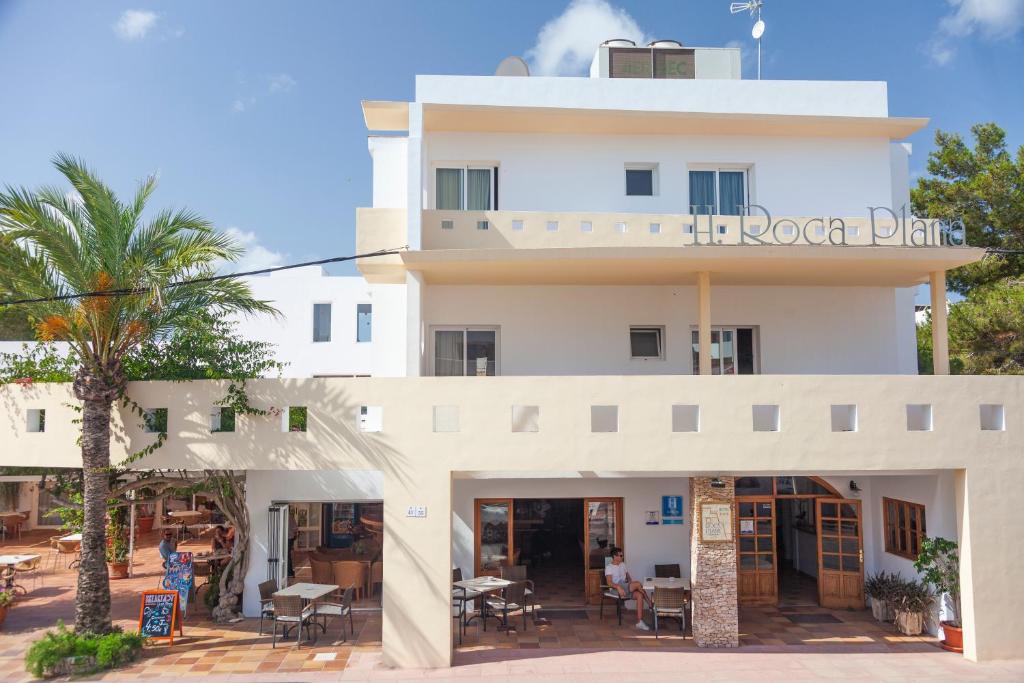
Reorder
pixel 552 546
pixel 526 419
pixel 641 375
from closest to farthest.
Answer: pixel 526 419 < pixel 641 375 < pixel 552 546

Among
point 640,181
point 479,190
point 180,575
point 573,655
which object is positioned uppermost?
point 640,181

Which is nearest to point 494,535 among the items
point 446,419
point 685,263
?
point 446,419

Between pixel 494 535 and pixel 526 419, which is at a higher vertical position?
pixel 526 419

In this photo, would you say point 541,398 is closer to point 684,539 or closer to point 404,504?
point 404,504

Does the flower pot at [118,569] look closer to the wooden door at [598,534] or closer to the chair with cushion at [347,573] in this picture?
the chair with cushion at [347,573]

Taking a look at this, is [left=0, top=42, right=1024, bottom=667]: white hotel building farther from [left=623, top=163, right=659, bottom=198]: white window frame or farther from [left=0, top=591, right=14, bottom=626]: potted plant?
[left=0, top=591, right=14, bottom=626]: potted plant

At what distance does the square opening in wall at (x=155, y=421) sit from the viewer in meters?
12.5

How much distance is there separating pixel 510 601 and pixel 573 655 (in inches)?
62.8

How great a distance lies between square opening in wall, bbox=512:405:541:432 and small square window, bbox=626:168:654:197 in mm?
6035

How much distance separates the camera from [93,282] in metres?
11.8

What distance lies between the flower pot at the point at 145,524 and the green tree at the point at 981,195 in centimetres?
2520

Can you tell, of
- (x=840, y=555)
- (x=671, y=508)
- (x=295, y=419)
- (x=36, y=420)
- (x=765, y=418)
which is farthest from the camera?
(x=671, y=508)

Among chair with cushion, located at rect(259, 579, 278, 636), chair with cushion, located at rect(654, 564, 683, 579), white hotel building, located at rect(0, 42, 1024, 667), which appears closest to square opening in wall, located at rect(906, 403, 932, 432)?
white hotel building, located at rect(0, 42, 1024, 667)

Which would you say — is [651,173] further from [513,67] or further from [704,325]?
[704,325]
